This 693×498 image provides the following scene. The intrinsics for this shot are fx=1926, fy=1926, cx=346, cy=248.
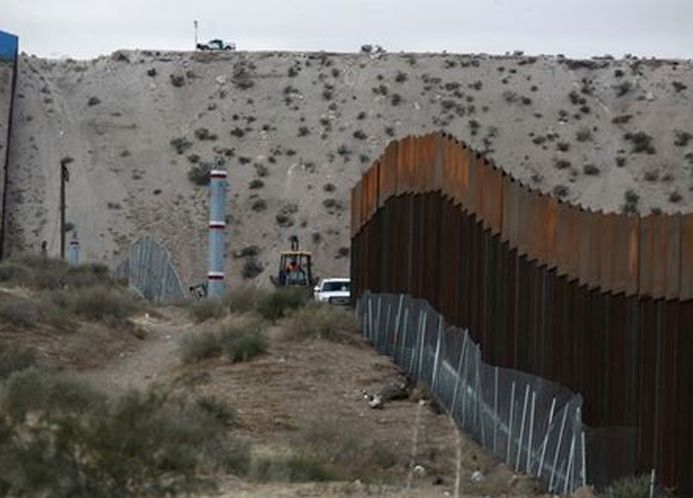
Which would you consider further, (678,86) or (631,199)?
(678,86)

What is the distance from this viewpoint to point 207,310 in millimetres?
47688

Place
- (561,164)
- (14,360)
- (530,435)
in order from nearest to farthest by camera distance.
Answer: (530,435)
(14,360)
(561,164)

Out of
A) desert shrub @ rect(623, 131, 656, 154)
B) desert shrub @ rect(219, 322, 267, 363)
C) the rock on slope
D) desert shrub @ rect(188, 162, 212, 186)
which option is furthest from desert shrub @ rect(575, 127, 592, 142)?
desert shrub @ rect(219, 322, 267, 363)

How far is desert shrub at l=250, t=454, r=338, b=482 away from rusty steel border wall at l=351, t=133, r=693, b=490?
9.84 feet

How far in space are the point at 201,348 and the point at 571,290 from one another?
14.1 metres

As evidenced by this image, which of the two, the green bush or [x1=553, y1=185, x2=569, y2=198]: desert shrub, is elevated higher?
[x1=553, y1=185, x2=569, y2=198]: desert shrub

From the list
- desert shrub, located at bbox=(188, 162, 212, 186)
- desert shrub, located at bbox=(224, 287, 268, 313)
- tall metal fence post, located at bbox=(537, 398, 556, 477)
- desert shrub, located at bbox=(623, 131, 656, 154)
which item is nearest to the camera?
tall metal fence post, located at bbox=(537, 398, 556, 477)

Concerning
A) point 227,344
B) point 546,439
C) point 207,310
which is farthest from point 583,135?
point 546,439

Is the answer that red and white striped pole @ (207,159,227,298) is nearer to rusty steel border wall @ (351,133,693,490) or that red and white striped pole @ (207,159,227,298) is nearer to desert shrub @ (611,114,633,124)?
rusty steel border wall @ (351,133,693,490)

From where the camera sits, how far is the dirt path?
108ft

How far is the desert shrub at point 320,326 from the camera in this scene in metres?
A: 36.5

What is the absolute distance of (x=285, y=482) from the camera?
20.2 metres

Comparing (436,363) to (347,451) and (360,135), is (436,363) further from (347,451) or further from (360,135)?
(360,135)

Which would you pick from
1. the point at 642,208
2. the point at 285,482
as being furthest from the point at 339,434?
the point at 642,208
